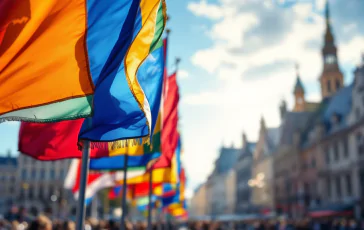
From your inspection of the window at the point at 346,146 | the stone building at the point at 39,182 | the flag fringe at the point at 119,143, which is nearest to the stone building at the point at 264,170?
the window at the point at 346,146

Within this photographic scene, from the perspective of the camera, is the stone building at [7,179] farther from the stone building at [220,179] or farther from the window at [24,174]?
the stone building at [220,179]

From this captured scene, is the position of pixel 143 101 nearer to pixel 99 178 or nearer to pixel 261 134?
pixel 99 178

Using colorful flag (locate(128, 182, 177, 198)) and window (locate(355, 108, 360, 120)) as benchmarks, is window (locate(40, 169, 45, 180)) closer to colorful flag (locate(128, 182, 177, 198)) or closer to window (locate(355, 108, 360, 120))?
window (locate(355, 108, 360, 120))

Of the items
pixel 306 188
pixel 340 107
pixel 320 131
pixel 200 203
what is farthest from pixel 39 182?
pixel 200 203

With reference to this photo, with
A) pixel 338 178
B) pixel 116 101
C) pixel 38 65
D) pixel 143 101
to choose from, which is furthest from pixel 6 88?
pixel 338 178

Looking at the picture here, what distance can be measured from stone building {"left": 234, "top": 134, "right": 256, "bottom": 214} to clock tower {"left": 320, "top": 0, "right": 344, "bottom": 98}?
77.6 ft

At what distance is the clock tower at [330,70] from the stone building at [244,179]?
77.6ft

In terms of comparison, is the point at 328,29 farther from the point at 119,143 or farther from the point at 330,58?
the point at 119,143

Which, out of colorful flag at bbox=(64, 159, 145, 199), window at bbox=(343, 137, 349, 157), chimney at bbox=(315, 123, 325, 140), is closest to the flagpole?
colorful flag at bbox=(64, 159, 145, 199)

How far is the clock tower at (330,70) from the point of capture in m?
71.6

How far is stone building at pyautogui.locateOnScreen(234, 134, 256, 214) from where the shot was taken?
83806mm

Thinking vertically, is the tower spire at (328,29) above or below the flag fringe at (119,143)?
above

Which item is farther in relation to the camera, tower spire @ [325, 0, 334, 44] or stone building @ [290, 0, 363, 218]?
tower spire @ [325, 0, 334, 44]

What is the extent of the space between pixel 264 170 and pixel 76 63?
69628 mm
